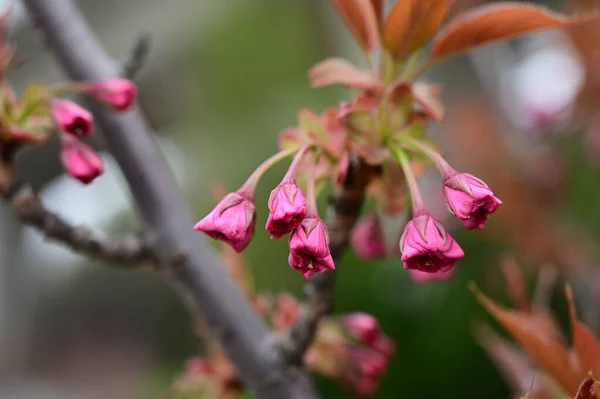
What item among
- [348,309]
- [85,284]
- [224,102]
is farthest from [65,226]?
[85,284]

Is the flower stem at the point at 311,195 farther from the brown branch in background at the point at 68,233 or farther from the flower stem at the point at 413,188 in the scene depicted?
the brown branch in background at the point at 68,233

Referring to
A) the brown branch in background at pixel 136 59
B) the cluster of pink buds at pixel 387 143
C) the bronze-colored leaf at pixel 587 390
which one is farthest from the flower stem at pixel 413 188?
the brown branch in background at pixel 136 59

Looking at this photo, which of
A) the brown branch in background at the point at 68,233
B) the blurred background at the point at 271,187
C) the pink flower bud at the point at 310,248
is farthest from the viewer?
the blurred background at the point at 271,187

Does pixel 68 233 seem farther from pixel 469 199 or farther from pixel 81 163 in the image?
pixel 469 199

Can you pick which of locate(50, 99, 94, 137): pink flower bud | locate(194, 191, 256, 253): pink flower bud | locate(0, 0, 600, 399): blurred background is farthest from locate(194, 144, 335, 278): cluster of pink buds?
locate(0, 0, 600, 399): blurred background

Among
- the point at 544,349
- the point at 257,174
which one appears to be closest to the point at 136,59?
the point at 257,174

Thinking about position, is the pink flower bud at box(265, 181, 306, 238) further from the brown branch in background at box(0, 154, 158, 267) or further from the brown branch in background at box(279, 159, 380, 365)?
the brown branch in background at box(0, 154, 158, 267)
